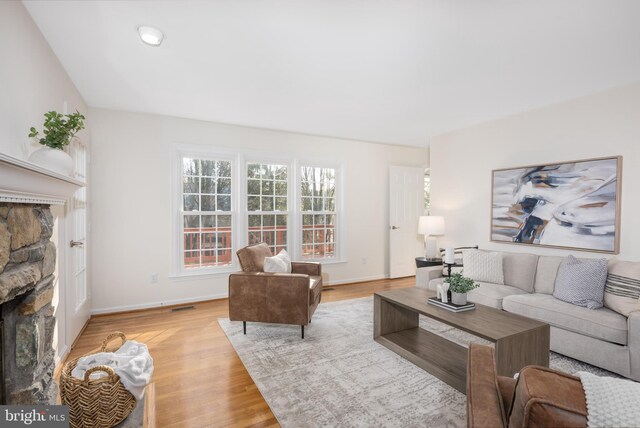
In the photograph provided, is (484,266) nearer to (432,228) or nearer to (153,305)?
(432,228)

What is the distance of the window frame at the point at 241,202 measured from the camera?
13.9ft

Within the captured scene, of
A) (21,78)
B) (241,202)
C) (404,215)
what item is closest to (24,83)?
(21,78)

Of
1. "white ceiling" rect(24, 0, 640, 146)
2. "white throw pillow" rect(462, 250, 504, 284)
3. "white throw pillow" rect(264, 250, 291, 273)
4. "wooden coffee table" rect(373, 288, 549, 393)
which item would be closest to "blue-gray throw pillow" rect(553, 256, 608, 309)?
"white throw pillow" rect(462, 250, 504, 284)

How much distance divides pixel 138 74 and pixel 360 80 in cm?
208

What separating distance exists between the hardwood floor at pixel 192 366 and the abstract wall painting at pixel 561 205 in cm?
356

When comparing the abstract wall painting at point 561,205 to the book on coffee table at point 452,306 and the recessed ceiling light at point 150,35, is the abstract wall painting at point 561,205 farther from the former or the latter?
the recessed ceiling light at point 150,35

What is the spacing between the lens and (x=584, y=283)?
2.87m

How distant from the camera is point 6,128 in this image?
174cm

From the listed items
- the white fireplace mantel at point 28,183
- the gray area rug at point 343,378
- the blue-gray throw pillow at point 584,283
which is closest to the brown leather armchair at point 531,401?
the gray area rug at point 343,378

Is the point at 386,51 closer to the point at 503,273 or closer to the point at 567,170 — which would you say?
the point at 567,170

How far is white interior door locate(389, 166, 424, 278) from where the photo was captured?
5.86 meters

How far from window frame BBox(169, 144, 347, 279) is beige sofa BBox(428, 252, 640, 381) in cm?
263

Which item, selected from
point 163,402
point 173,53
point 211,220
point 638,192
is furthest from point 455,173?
point 163,402

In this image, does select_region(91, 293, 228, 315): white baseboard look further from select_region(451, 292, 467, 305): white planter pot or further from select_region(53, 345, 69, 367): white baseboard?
select_region(451, 292, 467, 305): white planter pot
